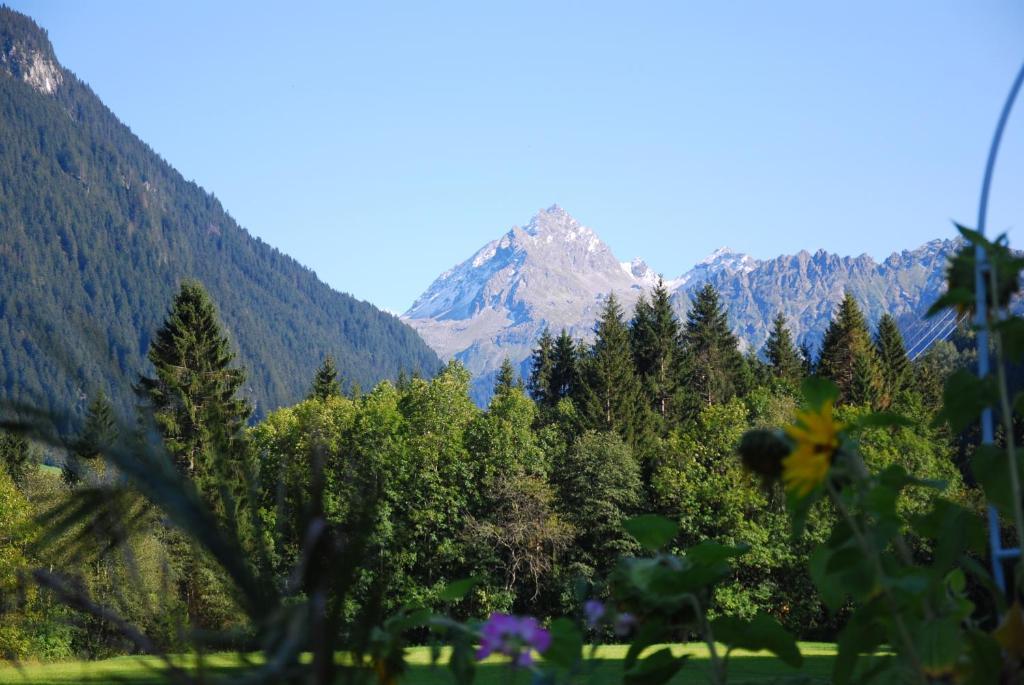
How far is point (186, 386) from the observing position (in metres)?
0.97

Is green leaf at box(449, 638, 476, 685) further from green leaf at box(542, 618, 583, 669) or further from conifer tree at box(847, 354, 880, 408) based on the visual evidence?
conifer tree at box(847, 354, 880, 408)

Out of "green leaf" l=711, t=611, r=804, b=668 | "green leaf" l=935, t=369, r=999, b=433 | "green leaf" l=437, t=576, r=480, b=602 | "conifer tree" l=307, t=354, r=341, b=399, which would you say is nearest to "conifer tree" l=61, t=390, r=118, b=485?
"green leaf" l=437, t=576, r=480, b=602

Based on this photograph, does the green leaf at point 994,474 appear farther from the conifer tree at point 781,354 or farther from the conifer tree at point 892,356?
the conifer tree at point 781,354

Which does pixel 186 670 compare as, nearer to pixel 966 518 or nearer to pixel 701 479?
pixel 966 518

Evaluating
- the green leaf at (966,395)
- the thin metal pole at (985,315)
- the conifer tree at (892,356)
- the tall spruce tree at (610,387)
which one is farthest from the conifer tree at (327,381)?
the green leaf at (966,395)

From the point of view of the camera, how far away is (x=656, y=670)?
1229 mm

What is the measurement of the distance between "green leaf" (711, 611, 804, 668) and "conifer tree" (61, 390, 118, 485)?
68 cm

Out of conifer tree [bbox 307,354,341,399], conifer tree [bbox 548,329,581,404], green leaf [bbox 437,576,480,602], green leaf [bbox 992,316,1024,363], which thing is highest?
conifer tree [bbox 548,329,581,404]

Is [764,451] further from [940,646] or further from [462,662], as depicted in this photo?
[462,662]

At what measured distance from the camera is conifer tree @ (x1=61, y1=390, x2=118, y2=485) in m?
0.79

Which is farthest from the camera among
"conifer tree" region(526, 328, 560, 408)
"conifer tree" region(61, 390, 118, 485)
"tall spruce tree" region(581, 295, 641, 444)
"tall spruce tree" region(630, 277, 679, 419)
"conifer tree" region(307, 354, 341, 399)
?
"conifer tree" region(526, 328, 560, 408)

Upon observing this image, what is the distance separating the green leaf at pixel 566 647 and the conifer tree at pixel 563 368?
157 ft

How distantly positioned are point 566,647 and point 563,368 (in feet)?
160

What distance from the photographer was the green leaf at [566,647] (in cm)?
109
